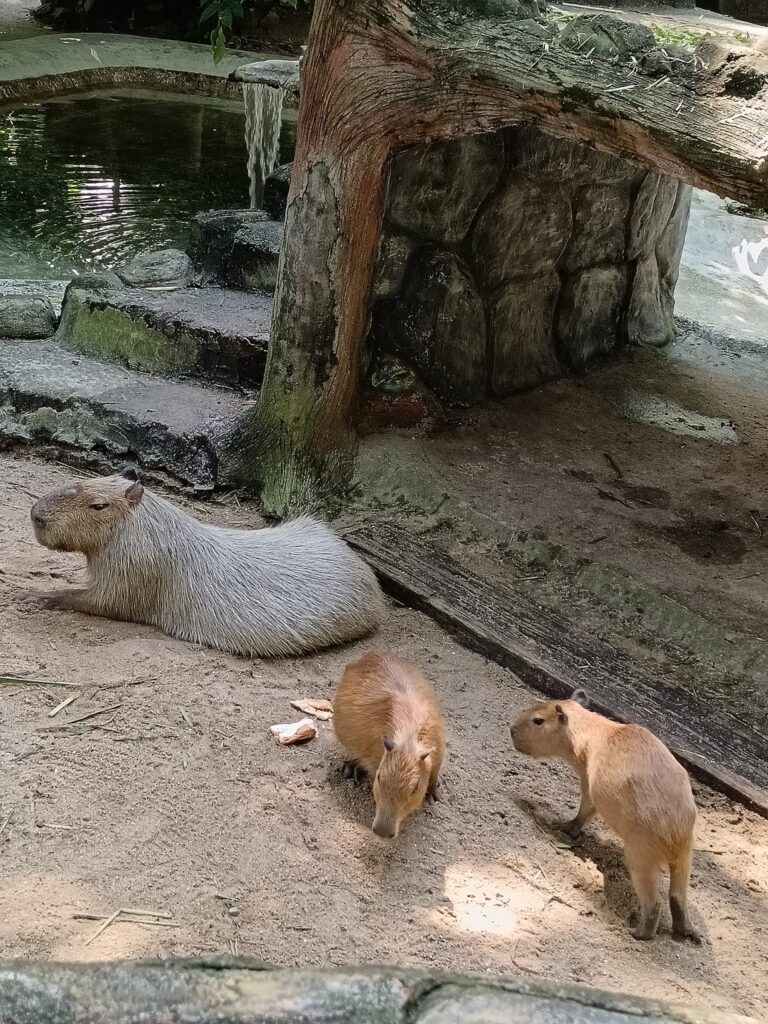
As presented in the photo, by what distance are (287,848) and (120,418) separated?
3.01 m

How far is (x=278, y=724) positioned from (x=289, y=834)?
581mm

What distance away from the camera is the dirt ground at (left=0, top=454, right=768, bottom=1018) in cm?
238

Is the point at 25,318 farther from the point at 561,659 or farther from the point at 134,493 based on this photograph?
the point at 561,659

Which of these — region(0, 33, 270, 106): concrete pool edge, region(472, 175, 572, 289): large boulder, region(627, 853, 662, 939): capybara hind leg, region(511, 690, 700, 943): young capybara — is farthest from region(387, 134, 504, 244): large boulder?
region(0, 33, 270, 106): concrete pool edge

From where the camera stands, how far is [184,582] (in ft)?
12.7

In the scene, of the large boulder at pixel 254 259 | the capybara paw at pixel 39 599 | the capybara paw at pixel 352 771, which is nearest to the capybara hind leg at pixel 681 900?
the capybara paw at pixel 352 771

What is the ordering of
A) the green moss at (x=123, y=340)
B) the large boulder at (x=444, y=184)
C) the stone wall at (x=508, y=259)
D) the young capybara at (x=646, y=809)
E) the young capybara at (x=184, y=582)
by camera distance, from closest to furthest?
the young capybara at (x=646, y=809), the young capybara at (x=184, y=582), the large boulder at (x=444, y=184), the stone wall at (x=508, y=259), the green moss at (x=123, y=340)

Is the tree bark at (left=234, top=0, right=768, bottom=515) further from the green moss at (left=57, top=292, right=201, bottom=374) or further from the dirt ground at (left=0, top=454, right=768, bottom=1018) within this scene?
the dirt ground at (left=0, top=454, right=768, bottom=1018)

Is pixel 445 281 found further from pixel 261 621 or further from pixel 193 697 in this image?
pixel 193 697

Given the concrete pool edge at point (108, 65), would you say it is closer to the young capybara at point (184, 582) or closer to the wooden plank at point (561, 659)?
the young capybara at point (184, 582)

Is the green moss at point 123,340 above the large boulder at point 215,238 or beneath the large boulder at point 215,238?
beneath

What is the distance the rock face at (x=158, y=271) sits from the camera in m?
6.22

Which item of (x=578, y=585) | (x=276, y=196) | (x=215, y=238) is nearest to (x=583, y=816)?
(x=578, y=585)

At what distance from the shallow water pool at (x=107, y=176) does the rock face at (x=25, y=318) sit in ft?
4.46
